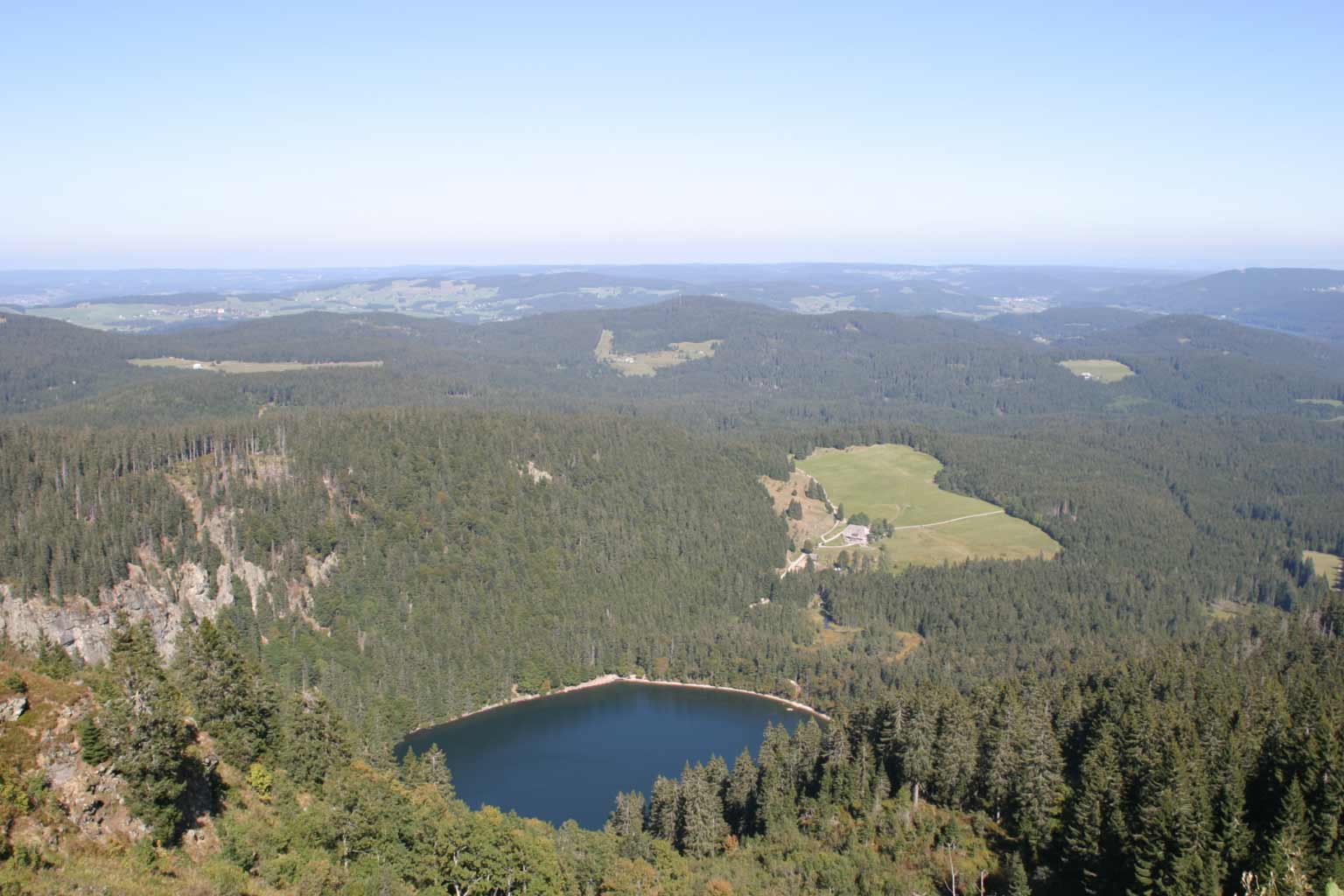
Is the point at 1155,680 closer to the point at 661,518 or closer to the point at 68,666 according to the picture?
the point at 68,666

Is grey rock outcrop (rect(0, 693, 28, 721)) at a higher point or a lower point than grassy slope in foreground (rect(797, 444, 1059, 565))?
higher

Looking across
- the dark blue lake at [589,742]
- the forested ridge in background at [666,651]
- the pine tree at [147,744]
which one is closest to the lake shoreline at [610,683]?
the dark blue lake at [589,742]

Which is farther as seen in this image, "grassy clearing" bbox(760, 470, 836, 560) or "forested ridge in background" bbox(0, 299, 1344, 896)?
"grassy clearing" bbox(760, 470, 836, 560)

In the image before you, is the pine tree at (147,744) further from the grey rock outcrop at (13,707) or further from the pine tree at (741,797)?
the pine tree at (741,797)

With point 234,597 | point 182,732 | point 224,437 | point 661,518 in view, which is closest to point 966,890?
point 182,732

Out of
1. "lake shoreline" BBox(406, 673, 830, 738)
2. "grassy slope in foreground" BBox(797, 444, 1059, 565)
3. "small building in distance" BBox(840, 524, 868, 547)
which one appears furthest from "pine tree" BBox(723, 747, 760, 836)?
"small building in distance" BBox(840, 524, 868, 547)

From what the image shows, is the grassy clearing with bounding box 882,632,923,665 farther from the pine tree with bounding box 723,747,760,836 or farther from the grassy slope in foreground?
the pine tree with bounding box 723,747,760,836

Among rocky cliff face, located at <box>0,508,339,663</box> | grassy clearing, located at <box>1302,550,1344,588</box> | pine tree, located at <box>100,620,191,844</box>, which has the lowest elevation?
grassy clearing, located at <box>1302,550,1344,588</box>
